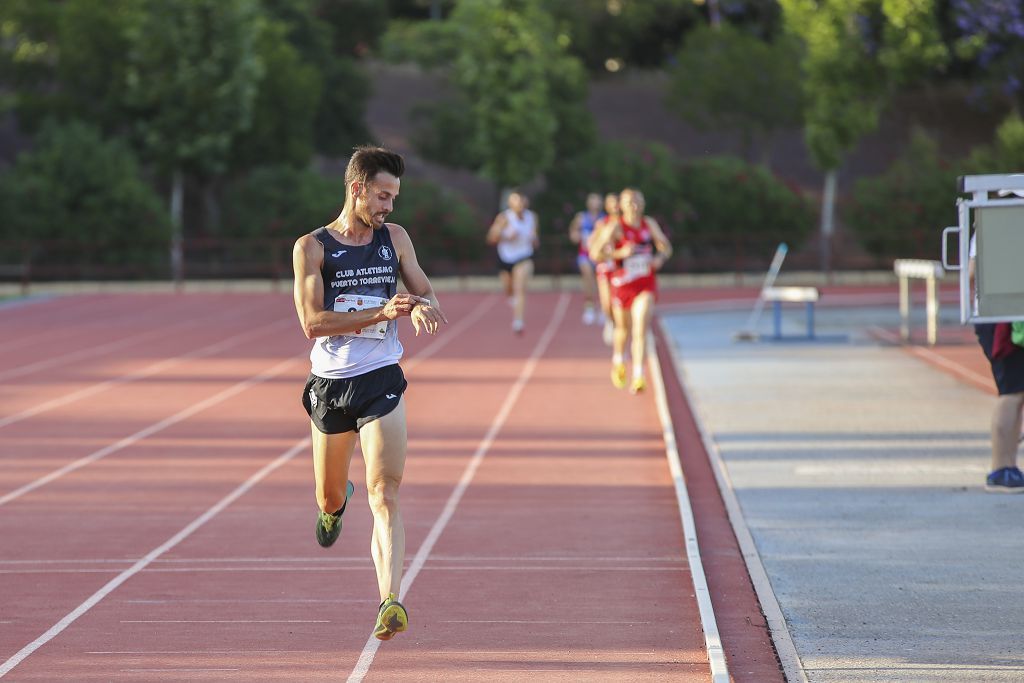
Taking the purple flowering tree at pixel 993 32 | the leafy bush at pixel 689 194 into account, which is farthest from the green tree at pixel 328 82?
the purple flowering tree at pixel 993 32

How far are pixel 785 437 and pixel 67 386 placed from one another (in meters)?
8.49

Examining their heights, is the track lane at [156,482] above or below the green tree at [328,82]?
below

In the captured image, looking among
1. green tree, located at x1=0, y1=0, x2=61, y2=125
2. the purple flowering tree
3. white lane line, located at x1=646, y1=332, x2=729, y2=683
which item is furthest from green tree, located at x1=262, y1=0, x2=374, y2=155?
white lane line, located at x1=646, y1=332, x2=729, y2=683

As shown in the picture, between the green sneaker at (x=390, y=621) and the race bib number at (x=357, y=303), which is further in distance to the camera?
the race bib number at (x=357, y=303)

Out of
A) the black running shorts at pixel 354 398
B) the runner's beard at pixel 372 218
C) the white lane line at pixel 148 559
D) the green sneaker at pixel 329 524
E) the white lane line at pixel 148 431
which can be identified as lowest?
the white lane line at pixel 148 431

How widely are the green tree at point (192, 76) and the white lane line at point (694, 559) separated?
28100 mm

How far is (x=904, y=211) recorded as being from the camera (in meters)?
41.1

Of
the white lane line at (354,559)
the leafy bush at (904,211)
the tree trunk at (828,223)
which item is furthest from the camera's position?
the leafy bush at (904,211)

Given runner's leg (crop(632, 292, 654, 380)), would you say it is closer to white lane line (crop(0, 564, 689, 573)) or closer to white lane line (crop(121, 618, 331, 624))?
white lane line (crop(0, 564, 689, 573))

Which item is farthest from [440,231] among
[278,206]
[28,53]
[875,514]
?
[875,514]

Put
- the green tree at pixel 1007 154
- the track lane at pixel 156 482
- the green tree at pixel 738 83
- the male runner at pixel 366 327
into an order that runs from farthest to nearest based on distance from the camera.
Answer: the green tree at pixel 738 83 → the green tree at pixel 1007 154 → the track lane at pixel 156 482 → the male runner at pixel 366 327

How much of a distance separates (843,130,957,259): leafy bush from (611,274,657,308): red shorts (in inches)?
967

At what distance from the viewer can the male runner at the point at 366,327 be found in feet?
22.3

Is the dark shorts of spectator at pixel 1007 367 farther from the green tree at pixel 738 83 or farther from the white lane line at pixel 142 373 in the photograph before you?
the green tree at pixel 738 83
